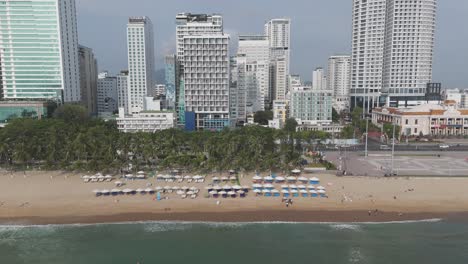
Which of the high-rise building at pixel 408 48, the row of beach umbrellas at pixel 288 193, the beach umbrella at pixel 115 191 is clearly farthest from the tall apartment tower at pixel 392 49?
the beach umbrella at pixel 115 191

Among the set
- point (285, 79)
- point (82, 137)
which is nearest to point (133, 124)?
point (82, 137)

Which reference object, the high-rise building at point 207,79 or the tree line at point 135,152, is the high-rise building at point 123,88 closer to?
the high-rise building at point 207,79

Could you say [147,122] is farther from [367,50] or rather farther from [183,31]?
[367,50]

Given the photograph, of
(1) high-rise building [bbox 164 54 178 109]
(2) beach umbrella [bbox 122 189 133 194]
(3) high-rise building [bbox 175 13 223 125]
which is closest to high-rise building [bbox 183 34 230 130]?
(3) high-rise building [bbox 175 13 223 125]

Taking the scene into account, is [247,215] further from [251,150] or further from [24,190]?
[24,190]

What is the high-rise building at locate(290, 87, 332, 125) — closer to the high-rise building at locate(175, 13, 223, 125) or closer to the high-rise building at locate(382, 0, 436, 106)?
the high-rise building at locate(175, 13, 223, 125)

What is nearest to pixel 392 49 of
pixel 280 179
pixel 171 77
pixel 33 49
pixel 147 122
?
pixel 171 77
